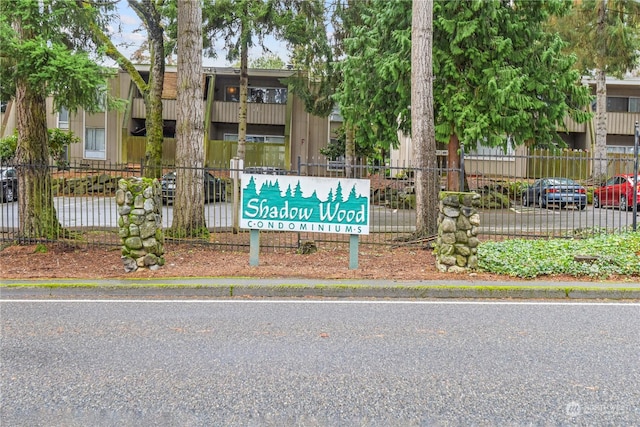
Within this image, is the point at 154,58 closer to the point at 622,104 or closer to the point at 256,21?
the point at 256,21

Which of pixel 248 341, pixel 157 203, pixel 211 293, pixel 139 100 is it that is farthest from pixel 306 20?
pixel 248 341

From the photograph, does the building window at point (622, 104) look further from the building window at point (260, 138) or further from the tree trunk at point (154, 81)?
the tree trunk at point (154, 81)

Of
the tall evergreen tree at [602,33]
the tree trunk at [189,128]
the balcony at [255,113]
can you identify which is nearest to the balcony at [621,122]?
the tall evergreen tree at [602,33]

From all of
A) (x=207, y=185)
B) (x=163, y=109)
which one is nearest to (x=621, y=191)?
(x=207, y=185)

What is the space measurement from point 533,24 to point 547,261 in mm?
13187

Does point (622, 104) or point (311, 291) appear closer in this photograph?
point (311, 291)

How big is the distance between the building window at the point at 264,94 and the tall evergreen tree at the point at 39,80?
21981 millimetres

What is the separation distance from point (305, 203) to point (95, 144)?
28126 millimetres

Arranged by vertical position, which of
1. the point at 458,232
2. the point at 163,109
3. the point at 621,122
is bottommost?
the point at 458,232

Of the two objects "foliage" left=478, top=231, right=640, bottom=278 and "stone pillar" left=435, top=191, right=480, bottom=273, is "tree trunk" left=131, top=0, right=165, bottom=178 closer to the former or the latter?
"stone pillar" left=435, top=191, right=480, bottom=273

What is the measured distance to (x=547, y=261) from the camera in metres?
9.08

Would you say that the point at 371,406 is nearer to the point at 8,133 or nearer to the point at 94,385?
the point at 94,385

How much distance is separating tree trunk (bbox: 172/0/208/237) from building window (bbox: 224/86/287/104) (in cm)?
2194

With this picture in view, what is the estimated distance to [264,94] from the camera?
33.7 meters
